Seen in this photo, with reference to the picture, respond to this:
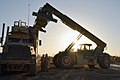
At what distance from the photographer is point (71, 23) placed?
28047 millimetres

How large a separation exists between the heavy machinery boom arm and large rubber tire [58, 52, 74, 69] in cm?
302

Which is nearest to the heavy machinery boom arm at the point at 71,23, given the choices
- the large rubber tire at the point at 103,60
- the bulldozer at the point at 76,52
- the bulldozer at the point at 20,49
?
the bulldozer at the point at 76,52

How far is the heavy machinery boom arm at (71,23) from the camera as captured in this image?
26.5 m

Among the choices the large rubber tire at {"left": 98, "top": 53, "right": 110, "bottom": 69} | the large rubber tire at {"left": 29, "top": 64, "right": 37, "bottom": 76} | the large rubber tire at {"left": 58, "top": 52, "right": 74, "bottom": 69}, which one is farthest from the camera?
the large rubber tire at {"left": 98, "top": 53, "right": 110, "bottom": 69}

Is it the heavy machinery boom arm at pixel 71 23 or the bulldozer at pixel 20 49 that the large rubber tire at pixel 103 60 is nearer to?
the heavy machinery boom arm at pixel 71 23

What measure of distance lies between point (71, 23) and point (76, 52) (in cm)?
313

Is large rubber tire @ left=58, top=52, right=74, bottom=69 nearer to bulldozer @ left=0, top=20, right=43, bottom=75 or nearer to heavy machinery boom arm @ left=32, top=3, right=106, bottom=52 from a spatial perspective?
heavy machinery boom arm @ left=32, top=3, right=106, bottom=52

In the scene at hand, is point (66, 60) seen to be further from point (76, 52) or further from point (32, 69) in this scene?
point (32, 69)

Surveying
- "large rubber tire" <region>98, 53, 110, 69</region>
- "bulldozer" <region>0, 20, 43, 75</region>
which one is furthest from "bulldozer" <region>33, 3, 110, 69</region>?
"bulldozer" <region>0, 20, 43, 75</region>

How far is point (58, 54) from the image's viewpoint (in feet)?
90.2

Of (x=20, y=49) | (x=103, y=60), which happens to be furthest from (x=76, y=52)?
(x=20, y=49)

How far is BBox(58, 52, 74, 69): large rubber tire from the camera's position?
26.9 metres

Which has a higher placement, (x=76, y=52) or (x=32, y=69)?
(x=76, y=52)

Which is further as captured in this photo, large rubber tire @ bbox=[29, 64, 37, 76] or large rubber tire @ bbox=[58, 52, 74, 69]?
large rubber tire @ bbox=[58, 52, 74, 69]
